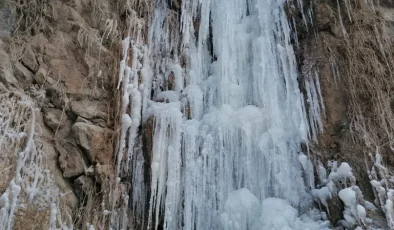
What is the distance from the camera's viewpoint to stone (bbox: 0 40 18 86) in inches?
185

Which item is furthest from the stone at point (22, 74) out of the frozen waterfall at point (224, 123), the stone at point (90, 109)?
the frozen waterfall at point (224, 123)

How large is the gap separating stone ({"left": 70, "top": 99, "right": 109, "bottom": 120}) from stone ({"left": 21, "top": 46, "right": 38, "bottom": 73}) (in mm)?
627

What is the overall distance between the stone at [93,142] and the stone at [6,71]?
86 centimetres

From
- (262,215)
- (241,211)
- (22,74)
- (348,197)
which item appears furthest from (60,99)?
(348,197)

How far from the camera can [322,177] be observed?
4438 millimetres

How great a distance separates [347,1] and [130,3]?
2.87 meters

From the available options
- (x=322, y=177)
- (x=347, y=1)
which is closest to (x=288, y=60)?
(x=347, y=1)

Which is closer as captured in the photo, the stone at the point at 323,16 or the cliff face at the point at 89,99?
the cliff face at the point at 89,99

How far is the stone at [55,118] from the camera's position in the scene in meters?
4.77

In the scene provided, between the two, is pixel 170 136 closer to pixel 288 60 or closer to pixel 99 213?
pixel 99 213

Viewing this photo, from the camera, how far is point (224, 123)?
4.97 metres

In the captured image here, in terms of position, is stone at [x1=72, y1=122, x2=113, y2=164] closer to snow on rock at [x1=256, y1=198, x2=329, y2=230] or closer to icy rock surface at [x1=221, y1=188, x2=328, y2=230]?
icy rock surface at [x1=221, y1=188, x2=328, y2=230]

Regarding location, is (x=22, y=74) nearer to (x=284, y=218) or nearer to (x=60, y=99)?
(x=60, y=99)

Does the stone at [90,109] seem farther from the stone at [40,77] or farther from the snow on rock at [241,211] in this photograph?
the snow on rock at [241,211]
